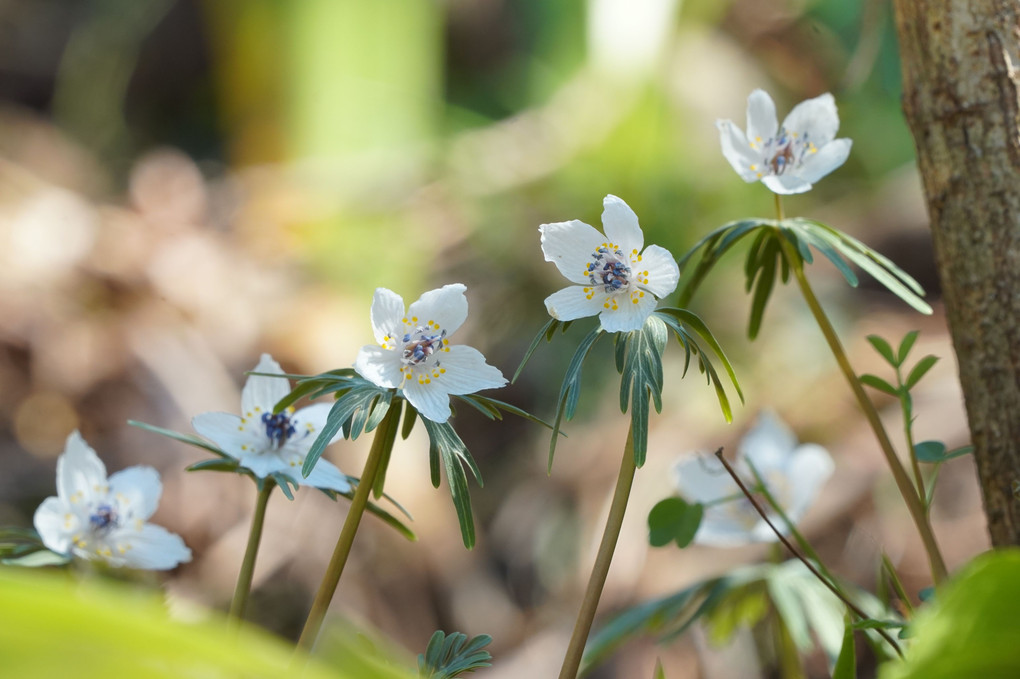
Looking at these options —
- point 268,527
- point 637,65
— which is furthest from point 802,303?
point 268,527

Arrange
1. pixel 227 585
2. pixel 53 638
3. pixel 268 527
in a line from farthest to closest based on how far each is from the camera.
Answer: pixel 268 527 → pixel 227 585 → pixel 53 638

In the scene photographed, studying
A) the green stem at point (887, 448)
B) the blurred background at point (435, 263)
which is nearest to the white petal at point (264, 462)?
the green stem at point (887, 448)

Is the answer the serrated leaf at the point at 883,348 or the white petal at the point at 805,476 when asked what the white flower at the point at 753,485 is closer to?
the white petal at the point at 805,476

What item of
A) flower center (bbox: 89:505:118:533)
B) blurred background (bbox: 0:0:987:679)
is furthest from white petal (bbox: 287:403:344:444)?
blurred background (bbox: 0:0:987:679)

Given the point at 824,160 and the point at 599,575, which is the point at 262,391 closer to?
the point at 599,575

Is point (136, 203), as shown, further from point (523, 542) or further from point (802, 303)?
point (802, 303)

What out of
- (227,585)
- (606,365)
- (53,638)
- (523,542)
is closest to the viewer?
(53,638)
